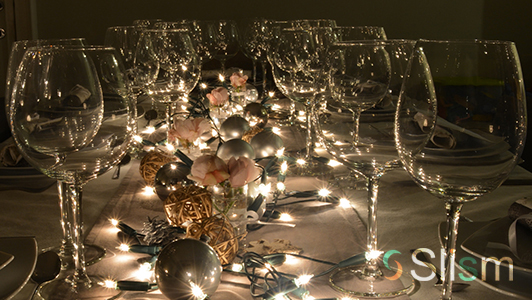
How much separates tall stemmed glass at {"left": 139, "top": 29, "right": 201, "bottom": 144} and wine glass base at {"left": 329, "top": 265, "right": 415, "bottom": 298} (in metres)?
0.86

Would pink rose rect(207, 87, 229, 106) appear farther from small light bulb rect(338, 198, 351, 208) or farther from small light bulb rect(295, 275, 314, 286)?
small light bulb rect(295, 275, 314, 286)

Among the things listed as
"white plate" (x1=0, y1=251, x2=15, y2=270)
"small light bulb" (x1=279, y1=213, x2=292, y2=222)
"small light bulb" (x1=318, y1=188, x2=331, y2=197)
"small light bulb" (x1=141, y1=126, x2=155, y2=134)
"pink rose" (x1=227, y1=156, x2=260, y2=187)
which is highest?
"pink rose" (x1=227, y1=156, x2=260, y2=187)

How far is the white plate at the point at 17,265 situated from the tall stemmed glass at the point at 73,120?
6 centimetres

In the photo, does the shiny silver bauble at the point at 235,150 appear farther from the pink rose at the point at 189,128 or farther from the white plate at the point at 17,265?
the white plate at the point at 17,265

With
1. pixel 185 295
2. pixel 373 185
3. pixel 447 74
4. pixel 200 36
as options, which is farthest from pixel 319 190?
pixel 200 36

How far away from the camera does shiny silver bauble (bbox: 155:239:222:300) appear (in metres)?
0.69

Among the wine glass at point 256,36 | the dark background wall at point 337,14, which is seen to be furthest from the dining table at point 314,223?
the dark background wall at point 337,14

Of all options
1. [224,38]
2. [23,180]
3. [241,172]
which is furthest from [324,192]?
[224,38]

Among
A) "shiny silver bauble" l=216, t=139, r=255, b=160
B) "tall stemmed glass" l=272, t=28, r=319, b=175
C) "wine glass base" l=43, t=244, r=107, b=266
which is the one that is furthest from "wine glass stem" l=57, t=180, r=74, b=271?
"tall stemmed glass" l=272, t=28, r=319, b=175

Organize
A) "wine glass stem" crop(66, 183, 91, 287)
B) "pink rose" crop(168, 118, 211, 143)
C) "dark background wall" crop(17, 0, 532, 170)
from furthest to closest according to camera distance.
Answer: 1. "dark background wall" crop(17, 0, 532, 170)
2. "pink rose" crop(168, 118, 211, 143)
3. "wine glass stem" crop(66, 183, 91, 287)

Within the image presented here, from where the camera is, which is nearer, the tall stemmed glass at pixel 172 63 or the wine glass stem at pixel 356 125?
the wine glass stem at pixel 356 125

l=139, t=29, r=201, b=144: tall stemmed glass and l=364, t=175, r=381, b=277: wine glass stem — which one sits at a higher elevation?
l=139, t=29, r=201, b=144: tall stemmed glass

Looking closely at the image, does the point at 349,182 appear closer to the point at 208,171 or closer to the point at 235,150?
the point at 235,150

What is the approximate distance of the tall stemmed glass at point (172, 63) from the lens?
1.45 m
